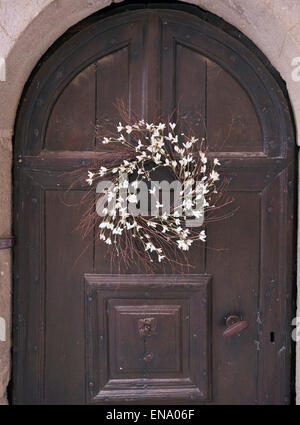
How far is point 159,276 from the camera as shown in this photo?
82.7 inches

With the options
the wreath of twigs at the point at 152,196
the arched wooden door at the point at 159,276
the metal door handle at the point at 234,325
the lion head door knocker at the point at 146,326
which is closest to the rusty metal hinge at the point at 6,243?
the arched wooden door at the point at 159,276

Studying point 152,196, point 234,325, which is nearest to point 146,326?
A: point 234,325

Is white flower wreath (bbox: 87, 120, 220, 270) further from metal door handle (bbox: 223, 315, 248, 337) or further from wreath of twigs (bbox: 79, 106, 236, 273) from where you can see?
metal door handle (bbox: 223, 315, 248, 337)

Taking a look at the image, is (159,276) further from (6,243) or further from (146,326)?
(6,243)

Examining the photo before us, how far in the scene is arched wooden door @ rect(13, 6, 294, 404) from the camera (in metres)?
2.08

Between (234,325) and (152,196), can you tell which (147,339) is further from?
(152,196)

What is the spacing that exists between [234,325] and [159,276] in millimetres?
434

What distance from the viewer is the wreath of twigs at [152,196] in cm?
199

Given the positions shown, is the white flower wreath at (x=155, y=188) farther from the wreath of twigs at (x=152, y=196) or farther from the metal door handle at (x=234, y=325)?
the metal door handle at (x=234, y=325)

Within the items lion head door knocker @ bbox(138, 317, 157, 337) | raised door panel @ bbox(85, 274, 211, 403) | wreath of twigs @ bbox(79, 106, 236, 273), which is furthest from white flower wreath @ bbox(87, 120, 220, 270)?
lion head door knocker @ bbox(138, 317, 157, 337)

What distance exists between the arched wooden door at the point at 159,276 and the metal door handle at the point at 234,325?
0.04m

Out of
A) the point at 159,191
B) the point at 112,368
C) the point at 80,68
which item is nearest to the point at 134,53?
the point at 80,68

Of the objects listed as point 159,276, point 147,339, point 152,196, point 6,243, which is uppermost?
point 152,196

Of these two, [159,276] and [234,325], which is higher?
[159,276]
